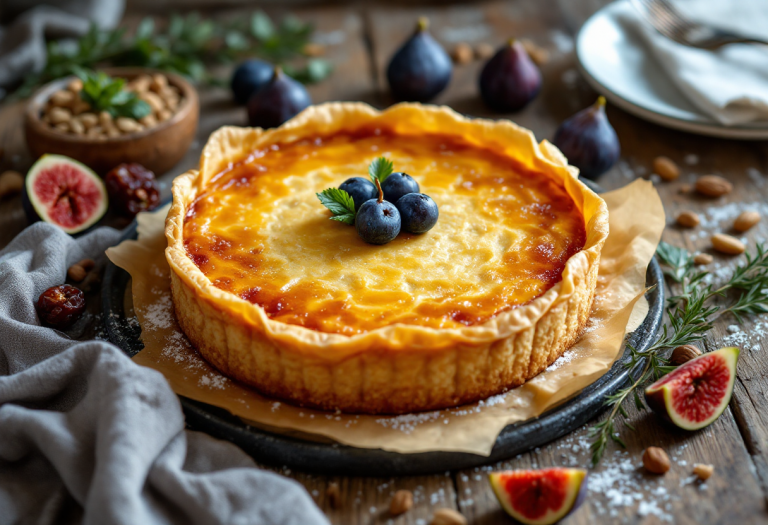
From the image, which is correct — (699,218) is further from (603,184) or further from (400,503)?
(400,503)

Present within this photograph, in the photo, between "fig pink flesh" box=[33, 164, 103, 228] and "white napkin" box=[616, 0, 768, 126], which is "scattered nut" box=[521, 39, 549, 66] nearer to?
"white napkin" box=[616, 0, 768, 126]

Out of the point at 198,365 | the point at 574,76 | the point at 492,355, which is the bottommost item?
the point at 574,76

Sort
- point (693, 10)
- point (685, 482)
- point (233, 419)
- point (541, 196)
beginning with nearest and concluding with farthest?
point (685, 482) → point (233, 419) → point (541, 196) → point (693, 10)

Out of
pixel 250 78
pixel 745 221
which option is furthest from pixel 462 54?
pixel 745 221

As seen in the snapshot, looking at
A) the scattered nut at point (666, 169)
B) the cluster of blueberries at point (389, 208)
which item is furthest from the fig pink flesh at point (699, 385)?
the scattered nut at point (666, 169)

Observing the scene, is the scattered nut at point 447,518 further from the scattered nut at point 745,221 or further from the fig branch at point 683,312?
the scattered nut at point 745,221

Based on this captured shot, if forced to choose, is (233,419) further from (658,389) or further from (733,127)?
(733,127)

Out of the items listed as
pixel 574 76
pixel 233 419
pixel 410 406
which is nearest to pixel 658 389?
pixel 410 406
